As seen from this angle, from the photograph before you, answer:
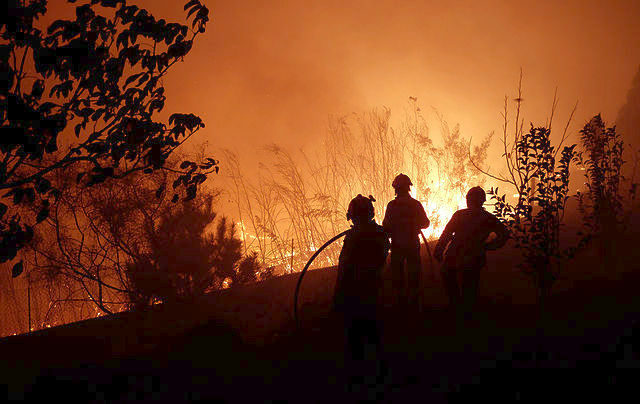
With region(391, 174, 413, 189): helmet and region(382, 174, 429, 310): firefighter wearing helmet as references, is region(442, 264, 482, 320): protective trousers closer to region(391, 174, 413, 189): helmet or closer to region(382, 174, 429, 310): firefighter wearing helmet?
region(382, 174, 429, 310): firefighter wearing helmet

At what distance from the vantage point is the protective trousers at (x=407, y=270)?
19.8 feet

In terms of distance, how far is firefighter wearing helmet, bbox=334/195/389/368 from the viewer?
4027mm

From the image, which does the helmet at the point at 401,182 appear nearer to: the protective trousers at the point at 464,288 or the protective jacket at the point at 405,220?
the protective jacket at the point at 405,220

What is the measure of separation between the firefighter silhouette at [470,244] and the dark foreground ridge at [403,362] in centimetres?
59

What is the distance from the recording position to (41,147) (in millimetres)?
2947

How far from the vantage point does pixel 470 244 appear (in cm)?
491

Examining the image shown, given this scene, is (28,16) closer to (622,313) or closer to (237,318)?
(237,318)

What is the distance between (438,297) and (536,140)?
352 cm

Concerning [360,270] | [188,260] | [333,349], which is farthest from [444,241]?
[188,260]

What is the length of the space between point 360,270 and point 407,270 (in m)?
2.37

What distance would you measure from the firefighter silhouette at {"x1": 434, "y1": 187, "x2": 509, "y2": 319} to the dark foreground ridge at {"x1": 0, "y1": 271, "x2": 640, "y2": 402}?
0.59m

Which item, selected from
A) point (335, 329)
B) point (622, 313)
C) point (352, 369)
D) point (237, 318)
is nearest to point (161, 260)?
point (237, 318)

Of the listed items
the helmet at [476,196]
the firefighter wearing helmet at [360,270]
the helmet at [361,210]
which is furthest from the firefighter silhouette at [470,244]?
the helmet at [361,210]

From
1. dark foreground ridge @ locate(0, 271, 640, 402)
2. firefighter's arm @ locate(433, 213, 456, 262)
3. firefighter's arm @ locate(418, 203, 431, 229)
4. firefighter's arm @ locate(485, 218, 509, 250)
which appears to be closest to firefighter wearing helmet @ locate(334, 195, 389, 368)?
dark foreground ridge @ locate(0, 271, 640, 402)
